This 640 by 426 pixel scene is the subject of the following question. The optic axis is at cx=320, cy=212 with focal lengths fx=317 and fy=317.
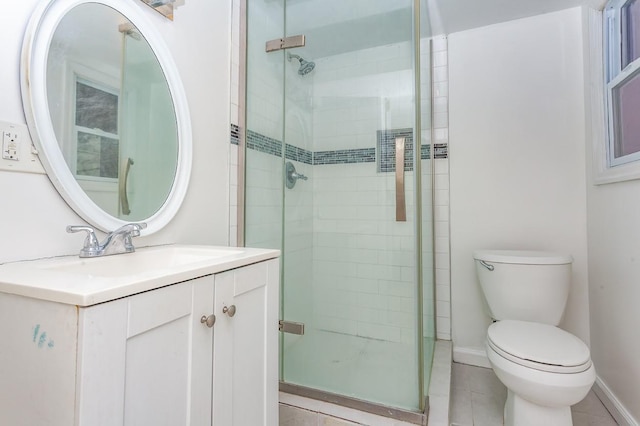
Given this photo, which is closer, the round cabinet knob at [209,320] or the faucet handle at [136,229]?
the round cabinet knob at [209,320]

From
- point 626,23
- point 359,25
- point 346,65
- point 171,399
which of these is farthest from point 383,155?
point 171,399

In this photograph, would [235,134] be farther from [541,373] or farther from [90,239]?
[541,373]

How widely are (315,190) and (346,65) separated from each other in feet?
2.52

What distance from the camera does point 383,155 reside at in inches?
65.6

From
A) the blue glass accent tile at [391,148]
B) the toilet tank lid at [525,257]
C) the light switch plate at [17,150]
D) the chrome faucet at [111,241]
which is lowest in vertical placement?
the toilet tank lid at [525,257]

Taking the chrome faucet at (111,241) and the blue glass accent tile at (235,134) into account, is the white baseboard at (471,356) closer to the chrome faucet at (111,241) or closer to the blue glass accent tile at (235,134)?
the blue glass accent tile at (235,134)

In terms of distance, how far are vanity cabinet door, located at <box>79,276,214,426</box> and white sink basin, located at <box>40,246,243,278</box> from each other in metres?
0.11

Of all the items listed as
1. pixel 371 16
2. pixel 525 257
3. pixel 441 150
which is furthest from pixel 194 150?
pixel 525 257

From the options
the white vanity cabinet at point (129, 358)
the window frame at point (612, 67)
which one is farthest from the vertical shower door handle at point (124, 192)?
the window frame at point (612, 67)

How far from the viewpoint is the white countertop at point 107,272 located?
1.75 feet

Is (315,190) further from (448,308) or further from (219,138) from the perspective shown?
(448,308)

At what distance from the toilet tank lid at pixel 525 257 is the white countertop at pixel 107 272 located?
49.0 inches

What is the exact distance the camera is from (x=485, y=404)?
1.57 metres

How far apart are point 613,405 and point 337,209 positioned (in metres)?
1.59
